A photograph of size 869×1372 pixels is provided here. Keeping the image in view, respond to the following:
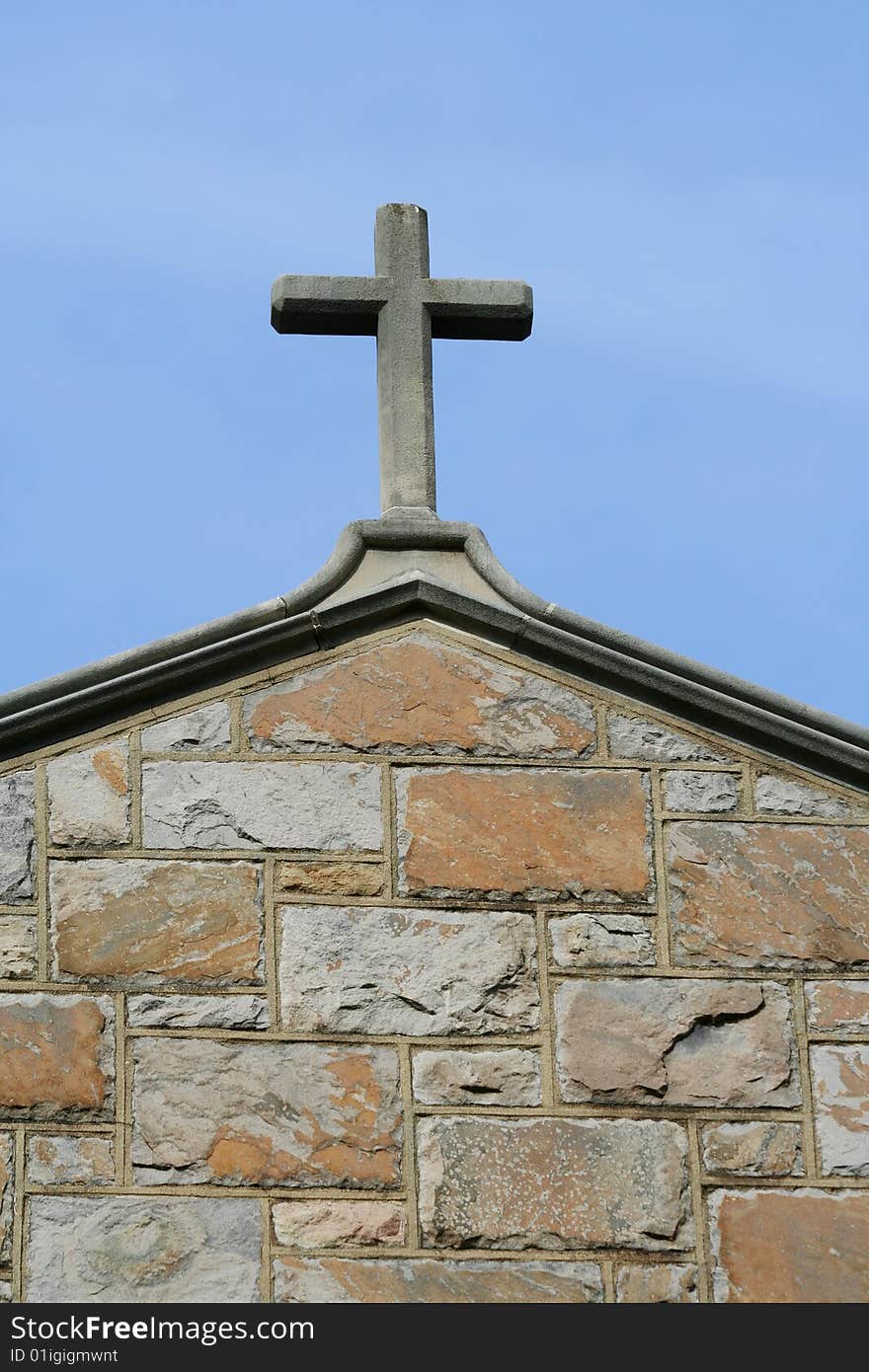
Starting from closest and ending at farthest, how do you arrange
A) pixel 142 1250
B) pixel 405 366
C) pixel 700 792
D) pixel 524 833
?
pixel 142 1250
pixel 524 833
pixel 700 792
pixel 405 366

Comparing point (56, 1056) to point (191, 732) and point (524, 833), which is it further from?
point (524, 833)

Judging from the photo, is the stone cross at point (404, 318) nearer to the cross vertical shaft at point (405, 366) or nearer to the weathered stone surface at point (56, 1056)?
the cross vertical shaft at point (405, 366)

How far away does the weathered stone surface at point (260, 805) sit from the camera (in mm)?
5832

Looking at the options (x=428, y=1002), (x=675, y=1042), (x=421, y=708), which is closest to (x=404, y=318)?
(x=421, y=708)

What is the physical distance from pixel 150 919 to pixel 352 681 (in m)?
0.76

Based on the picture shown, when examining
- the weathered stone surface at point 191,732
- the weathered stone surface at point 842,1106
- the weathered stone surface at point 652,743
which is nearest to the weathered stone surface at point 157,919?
the weathered stone surface at point 191,732

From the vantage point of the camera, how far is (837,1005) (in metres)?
5.82

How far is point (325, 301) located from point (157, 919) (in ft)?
5.57

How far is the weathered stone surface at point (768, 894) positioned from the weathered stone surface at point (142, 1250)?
1.18m

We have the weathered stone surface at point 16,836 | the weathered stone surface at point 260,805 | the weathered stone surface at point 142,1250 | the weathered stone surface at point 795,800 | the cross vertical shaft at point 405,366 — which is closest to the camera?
the weathered stone surface at point 142,1250

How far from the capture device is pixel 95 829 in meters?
5.81

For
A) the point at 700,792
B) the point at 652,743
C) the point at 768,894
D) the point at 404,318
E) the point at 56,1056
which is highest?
the point at 404,318
